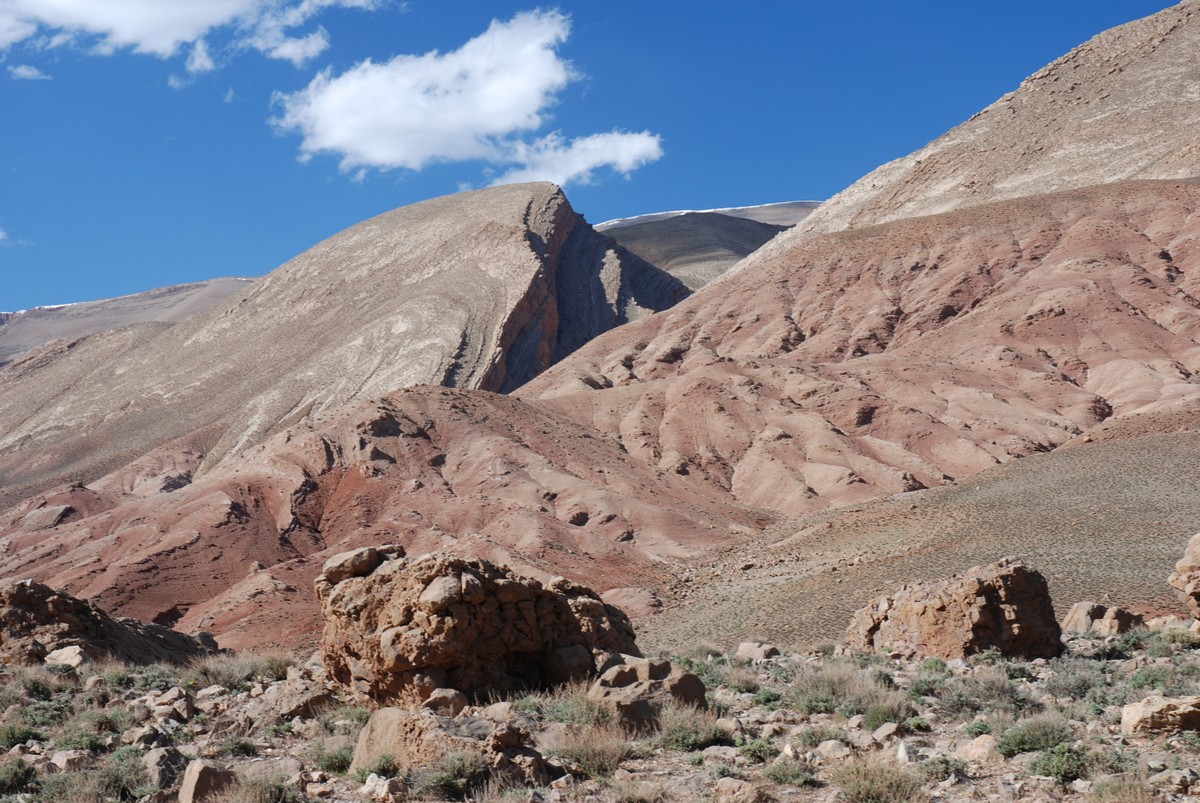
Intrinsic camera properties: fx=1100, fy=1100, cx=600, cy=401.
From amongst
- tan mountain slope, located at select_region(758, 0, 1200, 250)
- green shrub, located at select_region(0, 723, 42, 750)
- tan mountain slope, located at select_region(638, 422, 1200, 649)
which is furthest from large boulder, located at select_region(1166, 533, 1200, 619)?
tan mountain slope, located at select_region(758, 0, 1200, 250)

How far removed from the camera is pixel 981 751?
891cm

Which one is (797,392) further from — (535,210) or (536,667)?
(535,210)

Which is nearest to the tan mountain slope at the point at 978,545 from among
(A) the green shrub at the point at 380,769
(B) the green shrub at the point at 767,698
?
(B) the green shrub at the point at 767,698

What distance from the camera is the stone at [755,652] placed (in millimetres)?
15632

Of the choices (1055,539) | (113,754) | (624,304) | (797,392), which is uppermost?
(624,304)

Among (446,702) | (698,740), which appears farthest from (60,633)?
(698,740)

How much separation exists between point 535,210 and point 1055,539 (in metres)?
81.9

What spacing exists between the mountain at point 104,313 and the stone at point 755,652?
15913 cm

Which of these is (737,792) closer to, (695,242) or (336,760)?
(336,760)

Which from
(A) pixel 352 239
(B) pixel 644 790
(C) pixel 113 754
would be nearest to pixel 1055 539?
(B) pixel 644 790

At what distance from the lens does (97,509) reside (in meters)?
53.6

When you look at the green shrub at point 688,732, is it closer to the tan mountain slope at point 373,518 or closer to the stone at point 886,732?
the stone at point 886,732

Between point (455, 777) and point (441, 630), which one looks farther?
point (441, 630)

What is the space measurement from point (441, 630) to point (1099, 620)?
36.7 ft
